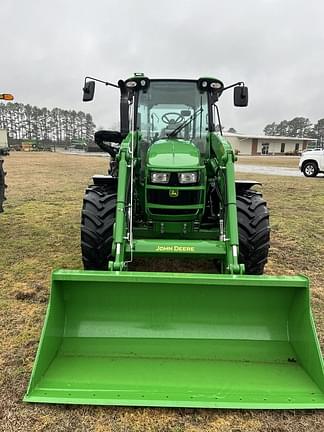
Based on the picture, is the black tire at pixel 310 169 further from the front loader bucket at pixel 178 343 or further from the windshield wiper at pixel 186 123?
the front loader bucket at pixel 178 343

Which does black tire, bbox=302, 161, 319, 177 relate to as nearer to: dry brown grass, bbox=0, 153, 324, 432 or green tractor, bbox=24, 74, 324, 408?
dry brown grass, bbox=0, 153, 324, 432

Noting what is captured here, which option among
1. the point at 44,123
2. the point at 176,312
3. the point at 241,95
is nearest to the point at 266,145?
the point at 44,123

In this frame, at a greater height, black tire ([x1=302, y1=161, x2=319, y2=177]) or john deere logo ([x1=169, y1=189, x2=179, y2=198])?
john deere logo ([x1=169, y1=189, x2=179, y2=198])

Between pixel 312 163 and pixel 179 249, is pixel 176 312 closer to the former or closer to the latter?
pixel 179 249

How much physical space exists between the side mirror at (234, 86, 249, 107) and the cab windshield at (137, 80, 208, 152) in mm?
400

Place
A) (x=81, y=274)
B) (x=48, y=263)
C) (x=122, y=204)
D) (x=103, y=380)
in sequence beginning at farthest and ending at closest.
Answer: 1. (x=48, y=263)
2. (x=122, y=204)
3. (x=81, y=274)
4. (x=103, y=380)

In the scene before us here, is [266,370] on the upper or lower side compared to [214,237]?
lower

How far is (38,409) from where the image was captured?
264 cm

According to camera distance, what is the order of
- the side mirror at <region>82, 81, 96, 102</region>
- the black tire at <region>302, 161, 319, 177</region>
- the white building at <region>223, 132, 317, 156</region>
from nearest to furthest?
the side mirror at <region>82, 81, 96, 102</region> < the black tire at <region>302, 161, 319, 177</region> < the white building at <region>223, 132, 317, 156</region>

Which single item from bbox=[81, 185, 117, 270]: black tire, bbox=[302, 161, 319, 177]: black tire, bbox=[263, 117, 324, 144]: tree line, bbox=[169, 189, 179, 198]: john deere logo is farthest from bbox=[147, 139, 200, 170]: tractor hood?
bbox=[263, 117, 324, 144]: tree line

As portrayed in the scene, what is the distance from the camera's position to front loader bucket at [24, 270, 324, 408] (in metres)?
2.68

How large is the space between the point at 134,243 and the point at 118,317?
869mm

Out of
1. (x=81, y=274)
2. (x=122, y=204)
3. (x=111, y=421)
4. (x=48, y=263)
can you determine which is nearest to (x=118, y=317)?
(x=81, y=274)

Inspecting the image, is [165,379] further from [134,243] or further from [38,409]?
[134,243]
